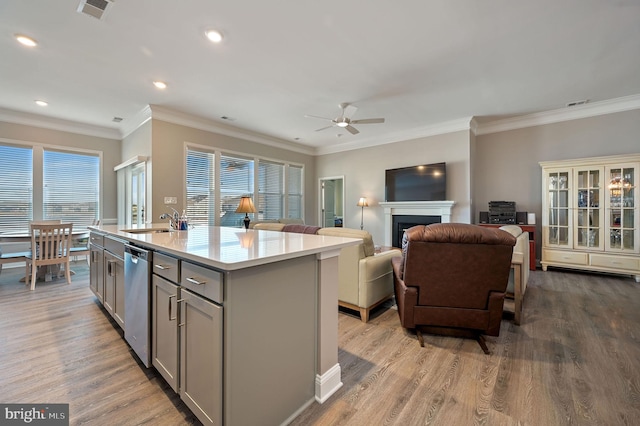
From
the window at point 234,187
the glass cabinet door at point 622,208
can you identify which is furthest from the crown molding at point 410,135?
the glass cabinet door at point 622,208

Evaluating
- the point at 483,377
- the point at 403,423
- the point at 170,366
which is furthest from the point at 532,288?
the point at 170,366

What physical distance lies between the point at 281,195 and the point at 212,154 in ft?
6.85

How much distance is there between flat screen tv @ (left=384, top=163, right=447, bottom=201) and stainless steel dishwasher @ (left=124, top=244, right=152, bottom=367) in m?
5.18

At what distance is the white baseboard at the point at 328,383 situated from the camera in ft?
5.27

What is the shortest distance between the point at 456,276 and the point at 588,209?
4.18m

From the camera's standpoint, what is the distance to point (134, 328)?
1.98 metres

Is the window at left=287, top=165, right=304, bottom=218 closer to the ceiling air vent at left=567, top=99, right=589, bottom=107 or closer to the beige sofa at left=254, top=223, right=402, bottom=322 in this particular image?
the beige sofa at left=254, top=223, right=402, bottom=322

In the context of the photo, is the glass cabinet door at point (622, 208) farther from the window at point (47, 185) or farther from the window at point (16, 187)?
the window at point (16, 187)

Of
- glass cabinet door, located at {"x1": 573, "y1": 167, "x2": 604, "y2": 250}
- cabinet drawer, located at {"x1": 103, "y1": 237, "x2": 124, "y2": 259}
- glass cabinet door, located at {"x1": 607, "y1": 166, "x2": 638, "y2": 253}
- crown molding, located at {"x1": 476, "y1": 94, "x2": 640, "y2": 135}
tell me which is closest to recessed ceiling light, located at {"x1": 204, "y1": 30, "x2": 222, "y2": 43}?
cabinet drawer, located at {"x1": 103, "y1": 237, "x2": 124, "y2": 259}

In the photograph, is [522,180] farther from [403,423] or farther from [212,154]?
[212,154]

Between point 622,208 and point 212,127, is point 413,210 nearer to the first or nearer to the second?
point 622,208

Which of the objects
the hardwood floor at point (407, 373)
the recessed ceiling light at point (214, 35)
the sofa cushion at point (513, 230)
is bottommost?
the hardwood floor at point (407, 373)

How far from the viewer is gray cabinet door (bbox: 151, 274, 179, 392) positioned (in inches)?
59.4

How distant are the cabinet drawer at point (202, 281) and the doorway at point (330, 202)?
20.9ft
